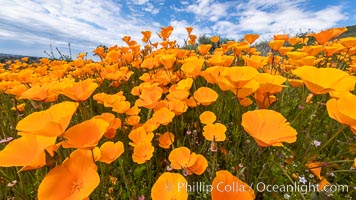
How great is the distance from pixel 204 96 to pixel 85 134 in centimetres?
98

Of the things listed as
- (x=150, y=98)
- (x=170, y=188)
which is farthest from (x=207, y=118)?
(x=170, y=188)

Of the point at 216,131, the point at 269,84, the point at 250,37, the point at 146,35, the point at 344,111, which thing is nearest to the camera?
the point at 344,111

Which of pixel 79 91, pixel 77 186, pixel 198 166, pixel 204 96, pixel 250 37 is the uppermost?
pixel 250 37

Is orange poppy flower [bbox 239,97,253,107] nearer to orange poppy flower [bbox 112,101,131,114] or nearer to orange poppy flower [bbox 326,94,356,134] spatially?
orange poppy flower [bbox 326,94,356,134]

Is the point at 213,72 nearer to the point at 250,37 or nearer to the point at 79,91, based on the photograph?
the point at 79,91

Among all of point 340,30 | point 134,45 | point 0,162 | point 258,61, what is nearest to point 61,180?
point 0,162

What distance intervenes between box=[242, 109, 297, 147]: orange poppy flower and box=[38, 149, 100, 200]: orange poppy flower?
63cm

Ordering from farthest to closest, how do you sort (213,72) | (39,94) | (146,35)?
(146,35), (213,72), (39,94)

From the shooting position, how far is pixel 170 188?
1002 millimetres

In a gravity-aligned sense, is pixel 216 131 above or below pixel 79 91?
below

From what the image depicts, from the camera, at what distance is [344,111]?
106cm

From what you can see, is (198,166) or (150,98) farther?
(150,98)

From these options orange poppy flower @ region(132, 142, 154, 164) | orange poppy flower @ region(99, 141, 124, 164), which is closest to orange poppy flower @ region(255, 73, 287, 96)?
orange poppy flower @ region(132, 142, 154, 164)

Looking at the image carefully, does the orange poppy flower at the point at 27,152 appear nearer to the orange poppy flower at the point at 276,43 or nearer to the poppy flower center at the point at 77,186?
the poppy flower center at the point at 77,186
